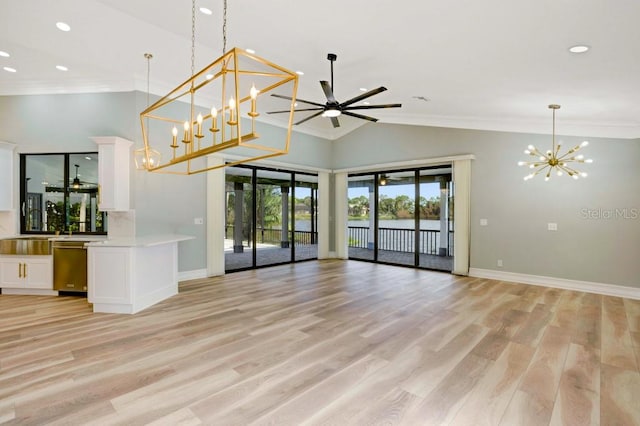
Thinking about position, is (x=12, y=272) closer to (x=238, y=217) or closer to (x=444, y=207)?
(x=238, y=217)

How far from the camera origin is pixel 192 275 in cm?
617

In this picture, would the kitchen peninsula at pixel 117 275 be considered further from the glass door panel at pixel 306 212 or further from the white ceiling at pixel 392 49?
the glass door panel at pixel 306 212

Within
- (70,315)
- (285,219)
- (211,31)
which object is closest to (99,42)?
(211,31)

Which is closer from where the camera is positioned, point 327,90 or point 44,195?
point 327,90

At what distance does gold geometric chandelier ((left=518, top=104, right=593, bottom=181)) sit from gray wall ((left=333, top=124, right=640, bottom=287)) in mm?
135

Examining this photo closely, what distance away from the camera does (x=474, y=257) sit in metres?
6.61

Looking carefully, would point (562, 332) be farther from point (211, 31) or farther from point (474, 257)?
point (211, 31)

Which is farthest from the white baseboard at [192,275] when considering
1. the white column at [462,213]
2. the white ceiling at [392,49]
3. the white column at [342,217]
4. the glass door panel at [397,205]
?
the white column at [462,213]

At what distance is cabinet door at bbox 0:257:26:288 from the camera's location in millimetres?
5035

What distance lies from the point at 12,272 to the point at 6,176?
5.41 ft

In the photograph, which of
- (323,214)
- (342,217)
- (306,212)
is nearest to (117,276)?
(306,212)

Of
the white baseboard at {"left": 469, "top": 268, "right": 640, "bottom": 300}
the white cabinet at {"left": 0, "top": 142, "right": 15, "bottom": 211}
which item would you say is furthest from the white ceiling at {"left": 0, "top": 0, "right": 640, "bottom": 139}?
the white baseboard at {"left": 469, "top": 268, "right": 640, "bottom": 300}

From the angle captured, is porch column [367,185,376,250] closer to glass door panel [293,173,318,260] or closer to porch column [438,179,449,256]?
glass door panel [293,173,318,260]

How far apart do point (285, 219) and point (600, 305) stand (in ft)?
22.4
